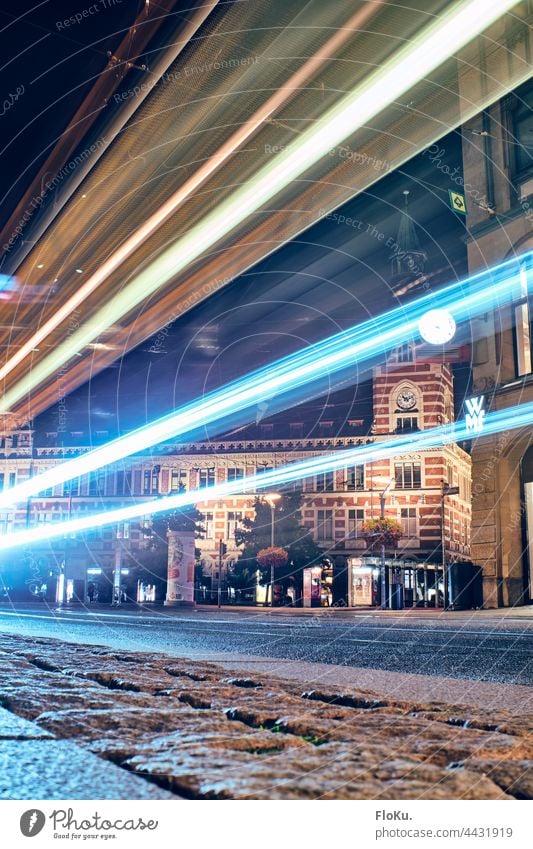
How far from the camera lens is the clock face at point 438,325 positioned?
743 cm

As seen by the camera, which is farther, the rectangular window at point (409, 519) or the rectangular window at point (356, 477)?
the rectangular window at point (409, 519)

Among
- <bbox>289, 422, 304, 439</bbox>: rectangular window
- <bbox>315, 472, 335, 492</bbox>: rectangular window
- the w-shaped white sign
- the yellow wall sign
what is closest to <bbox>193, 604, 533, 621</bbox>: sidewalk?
the w-shaped white sign

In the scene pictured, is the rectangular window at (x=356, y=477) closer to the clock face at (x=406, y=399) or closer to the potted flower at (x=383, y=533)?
the potted flower at (x=383, y=533)

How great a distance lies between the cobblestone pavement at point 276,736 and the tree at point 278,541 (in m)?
20.7

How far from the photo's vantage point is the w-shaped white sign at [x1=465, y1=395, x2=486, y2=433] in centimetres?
2013

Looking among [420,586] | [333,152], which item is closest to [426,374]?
[333,152]

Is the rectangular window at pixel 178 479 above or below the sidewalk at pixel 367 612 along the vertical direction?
above

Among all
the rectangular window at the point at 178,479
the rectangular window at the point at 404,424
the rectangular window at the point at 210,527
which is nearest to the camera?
the rectangular window at the point at 404,424

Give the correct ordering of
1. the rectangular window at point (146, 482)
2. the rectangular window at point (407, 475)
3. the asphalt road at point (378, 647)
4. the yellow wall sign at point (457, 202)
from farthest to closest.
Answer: the rectangular window at point (146, 482) → the rectangular window at point (407, 475) → the yellow wall sign at point (457, 202) → the asphalt road at point (378, 647)

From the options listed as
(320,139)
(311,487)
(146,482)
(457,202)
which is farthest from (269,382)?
(146,482)

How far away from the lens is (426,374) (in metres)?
20.2

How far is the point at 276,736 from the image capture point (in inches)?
95.7

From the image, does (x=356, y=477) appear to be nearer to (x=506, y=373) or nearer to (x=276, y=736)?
(x=506, y=373)

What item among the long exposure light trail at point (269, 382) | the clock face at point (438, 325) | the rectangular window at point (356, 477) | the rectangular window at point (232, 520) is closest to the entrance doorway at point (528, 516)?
the long exposure light trail at point (269, 382)
